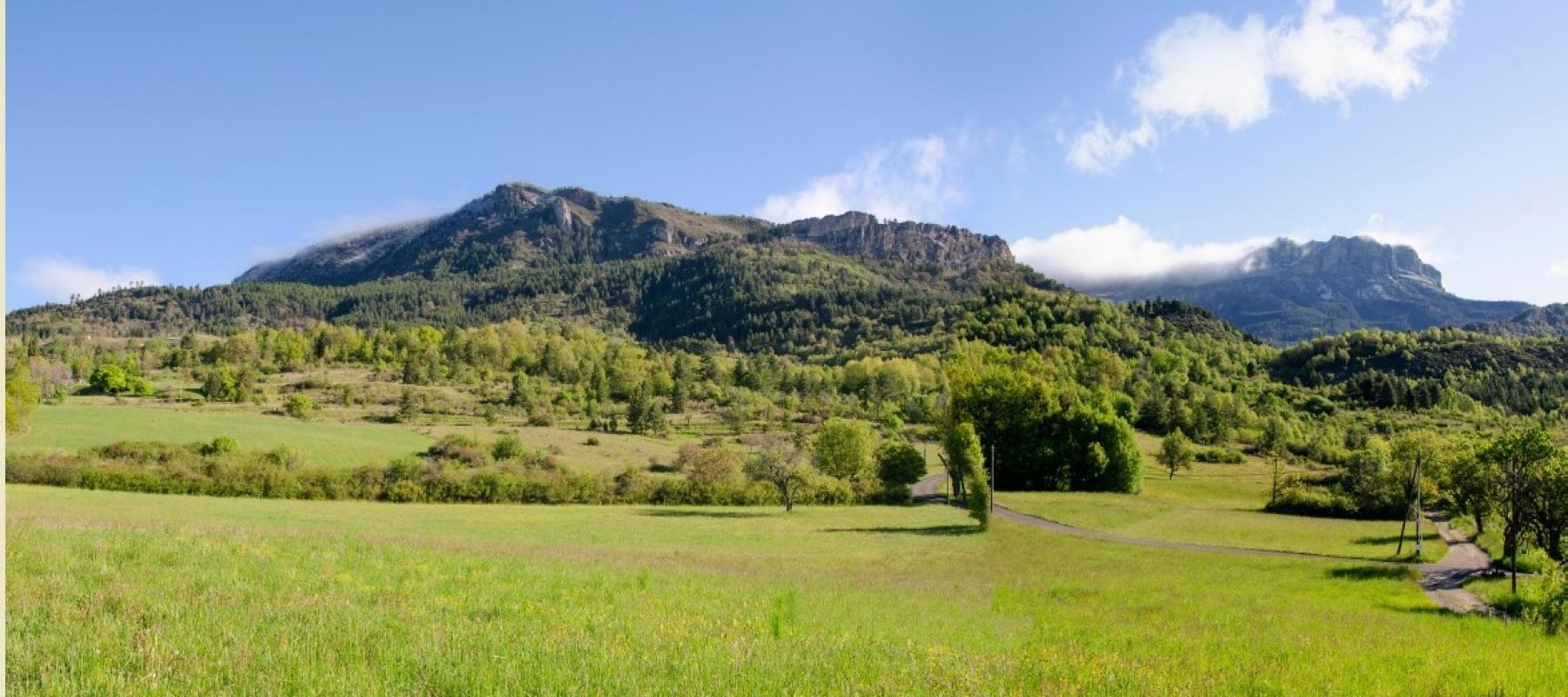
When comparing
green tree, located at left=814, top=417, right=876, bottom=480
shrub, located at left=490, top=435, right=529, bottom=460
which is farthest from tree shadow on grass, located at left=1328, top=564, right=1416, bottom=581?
shrub, located at left=490, top=435, right=529, bottom=460

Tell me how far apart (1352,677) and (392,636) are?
15.8 m

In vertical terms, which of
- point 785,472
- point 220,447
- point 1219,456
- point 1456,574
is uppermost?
point 220,447

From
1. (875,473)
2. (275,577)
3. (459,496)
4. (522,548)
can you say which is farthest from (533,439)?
(275,577)

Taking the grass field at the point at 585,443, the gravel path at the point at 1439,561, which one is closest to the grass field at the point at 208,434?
the grass field at the point at 585,443

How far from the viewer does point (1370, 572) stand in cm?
4303

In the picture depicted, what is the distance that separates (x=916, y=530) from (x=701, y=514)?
17262mm

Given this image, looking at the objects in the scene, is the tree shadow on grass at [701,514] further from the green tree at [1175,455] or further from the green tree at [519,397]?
the green tree at [519,397]

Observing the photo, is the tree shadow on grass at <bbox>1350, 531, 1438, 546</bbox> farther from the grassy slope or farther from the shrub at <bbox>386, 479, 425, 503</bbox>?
the shrub at <bbox>386, 479, 425, 503</bbox>

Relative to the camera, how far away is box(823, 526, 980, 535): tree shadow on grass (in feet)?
171

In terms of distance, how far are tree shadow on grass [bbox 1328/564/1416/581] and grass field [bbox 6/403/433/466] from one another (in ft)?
244

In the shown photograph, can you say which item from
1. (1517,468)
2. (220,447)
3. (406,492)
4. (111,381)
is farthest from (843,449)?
(111,381)

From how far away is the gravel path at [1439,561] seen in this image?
37.5 meters

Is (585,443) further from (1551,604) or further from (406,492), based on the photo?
(1551,604)

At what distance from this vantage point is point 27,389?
7631 cm
